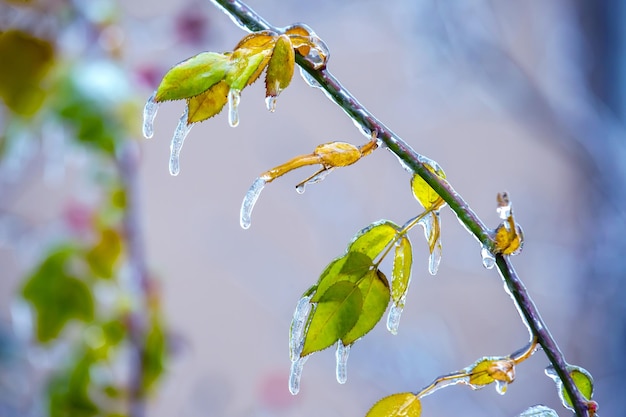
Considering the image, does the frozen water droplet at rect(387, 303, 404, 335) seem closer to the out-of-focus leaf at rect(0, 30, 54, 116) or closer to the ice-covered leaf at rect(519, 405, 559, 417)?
the ice-covered leaf at rect(519, 405, 559, 417)

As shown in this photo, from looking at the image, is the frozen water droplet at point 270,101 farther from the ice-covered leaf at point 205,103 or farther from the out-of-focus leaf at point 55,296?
the out-of-focus leaf at point 55,296

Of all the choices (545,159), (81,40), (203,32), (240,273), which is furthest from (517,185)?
(81,40)

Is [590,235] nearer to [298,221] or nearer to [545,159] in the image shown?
[545,159]

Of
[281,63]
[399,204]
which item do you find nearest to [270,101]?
[281,63]

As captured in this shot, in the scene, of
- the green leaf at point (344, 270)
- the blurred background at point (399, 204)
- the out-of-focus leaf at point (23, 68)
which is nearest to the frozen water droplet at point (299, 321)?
the green leaf at point (344, 270)

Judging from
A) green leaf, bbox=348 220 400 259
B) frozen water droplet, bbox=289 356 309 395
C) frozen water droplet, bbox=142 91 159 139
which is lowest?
frozen water droplet, bbox=289 356 309 395

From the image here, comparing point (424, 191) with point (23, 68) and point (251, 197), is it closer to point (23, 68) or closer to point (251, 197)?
point (251, 197)

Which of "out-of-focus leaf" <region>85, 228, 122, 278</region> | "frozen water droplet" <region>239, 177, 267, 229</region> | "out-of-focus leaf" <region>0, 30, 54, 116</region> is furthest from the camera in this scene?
"out-of-focus leaf" <region>85, 228, 122, 278</region>

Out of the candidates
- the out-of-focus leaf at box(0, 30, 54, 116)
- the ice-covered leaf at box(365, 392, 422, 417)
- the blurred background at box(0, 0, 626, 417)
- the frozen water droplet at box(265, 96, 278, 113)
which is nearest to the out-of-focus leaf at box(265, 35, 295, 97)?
the frozen water droplet at box(265, 96, 278, 113)
